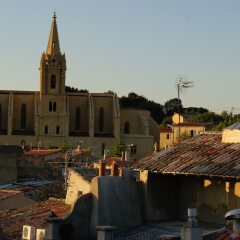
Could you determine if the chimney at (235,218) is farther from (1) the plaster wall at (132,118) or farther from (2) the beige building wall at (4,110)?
(1) the plaster wall at (132,118)

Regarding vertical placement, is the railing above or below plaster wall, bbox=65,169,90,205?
above

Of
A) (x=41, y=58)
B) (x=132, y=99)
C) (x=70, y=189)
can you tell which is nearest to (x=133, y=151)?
(x=41, y=58)

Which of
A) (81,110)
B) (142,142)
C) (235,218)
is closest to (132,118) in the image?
(142,142)

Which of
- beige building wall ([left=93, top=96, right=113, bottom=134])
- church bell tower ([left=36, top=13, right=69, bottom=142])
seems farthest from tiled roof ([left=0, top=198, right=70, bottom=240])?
beige building wall ([left=93, top=96, right=113, bottom=134])

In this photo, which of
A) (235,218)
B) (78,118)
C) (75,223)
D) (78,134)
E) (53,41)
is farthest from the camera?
(53,41)

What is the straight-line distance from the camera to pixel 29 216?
21.8 m

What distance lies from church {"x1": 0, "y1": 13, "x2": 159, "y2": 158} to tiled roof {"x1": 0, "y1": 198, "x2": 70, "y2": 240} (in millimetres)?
81065

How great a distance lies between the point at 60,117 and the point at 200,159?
92940mm

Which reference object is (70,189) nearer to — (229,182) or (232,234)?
(229,182)

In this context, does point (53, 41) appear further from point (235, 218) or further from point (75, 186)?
point (235, 218)

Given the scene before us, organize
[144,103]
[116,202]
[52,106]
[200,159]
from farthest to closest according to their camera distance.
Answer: [144,103], [52,106], [200,159], [116,202]

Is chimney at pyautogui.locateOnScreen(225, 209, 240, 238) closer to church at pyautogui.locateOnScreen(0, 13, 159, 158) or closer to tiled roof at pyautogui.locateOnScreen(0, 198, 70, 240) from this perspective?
tiled roof at pyautogui.locateOnScreen(0, 198, 70, 240)

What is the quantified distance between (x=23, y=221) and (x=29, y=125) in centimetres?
8948

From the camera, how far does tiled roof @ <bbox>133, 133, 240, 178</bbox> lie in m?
15.3
